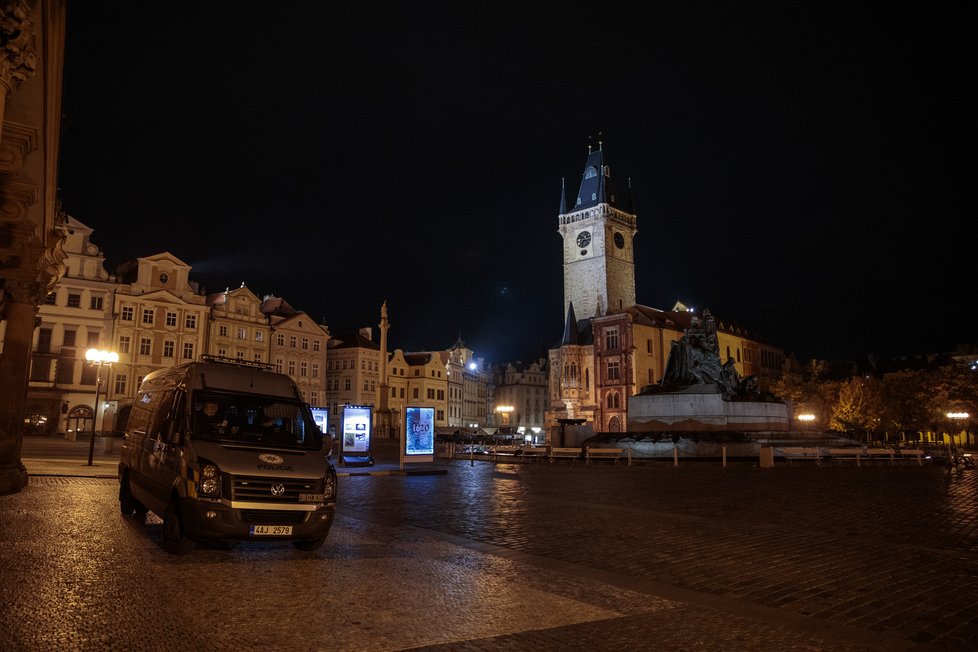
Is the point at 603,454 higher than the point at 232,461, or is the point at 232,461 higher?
the point at 232,461

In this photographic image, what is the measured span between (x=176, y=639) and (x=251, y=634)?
54cm

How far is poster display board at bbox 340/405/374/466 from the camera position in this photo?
27.4 meters

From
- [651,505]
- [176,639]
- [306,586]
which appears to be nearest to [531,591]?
[306,586]

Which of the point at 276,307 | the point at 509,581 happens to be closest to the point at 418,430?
the point at 509,581

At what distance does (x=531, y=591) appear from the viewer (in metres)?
7.14

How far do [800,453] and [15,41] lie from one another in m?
30.9

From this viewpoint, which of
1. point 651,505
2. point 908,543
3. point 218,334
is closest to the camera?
point 908,543

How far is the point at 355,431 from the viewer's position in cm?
2766

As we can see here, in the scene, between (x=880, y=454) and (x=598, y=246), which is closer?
(x=880, y=454)

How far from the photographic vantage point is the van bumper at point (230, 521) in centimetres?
814

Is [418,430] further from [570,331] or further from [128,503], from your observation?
[570,331]

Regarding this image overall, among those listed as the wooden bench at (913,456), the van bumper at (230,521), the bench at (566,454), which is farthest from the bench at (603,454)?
the van bumper at (230,521)

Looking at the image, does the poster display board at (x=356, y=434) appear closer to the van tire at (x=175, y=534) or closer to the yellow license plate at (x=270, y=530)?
the van tire at (x=175, y=534)

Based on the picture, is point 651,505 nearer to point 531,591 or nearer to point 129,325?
point 531,591
